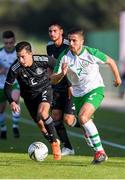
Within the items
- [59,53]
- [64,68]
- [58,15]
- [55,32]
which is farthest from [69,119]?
[58,15]

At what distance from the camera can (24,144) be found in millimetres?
A: 17219

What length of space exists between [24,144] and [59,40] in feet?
10.2

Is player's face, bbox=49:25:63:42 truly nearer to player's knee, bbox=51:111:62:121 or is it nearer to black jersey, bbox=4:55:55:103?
black jersey, bbox=4:55:55:103

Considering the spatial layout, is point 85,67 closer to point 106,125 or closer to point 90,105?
point 90,105

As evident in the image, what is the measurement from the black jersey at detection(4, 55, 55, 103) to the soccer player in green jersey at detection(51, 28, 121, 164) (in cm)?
72

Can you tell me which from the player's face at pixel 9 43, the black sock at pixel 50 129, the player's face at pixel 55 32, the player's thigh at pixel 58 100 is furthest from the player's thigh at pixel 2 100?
Result: the black sock at pixel 50 129

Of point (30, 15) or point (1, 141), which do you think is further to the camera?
point (30, 15)

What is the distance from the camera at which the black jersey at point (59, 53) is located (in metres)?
15.0

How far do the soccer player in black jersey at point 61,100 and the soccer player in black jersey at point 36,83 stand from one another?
2.19 ft

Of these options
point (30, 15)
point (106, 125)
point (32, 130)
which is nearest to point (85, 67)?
point (32, 130)

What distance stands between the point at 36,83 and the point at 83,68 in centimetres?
119

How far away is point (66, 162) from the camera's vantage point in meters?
13.7

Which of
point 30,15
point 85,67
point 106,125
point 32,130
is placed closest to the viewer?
point 85,67

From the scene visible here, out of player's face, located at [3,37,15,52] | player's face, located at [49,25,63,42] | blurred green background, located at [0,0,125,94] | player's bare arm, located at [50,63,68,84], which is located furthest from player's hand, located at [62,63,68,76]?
blurred green background, located at [0,0,125,94]
